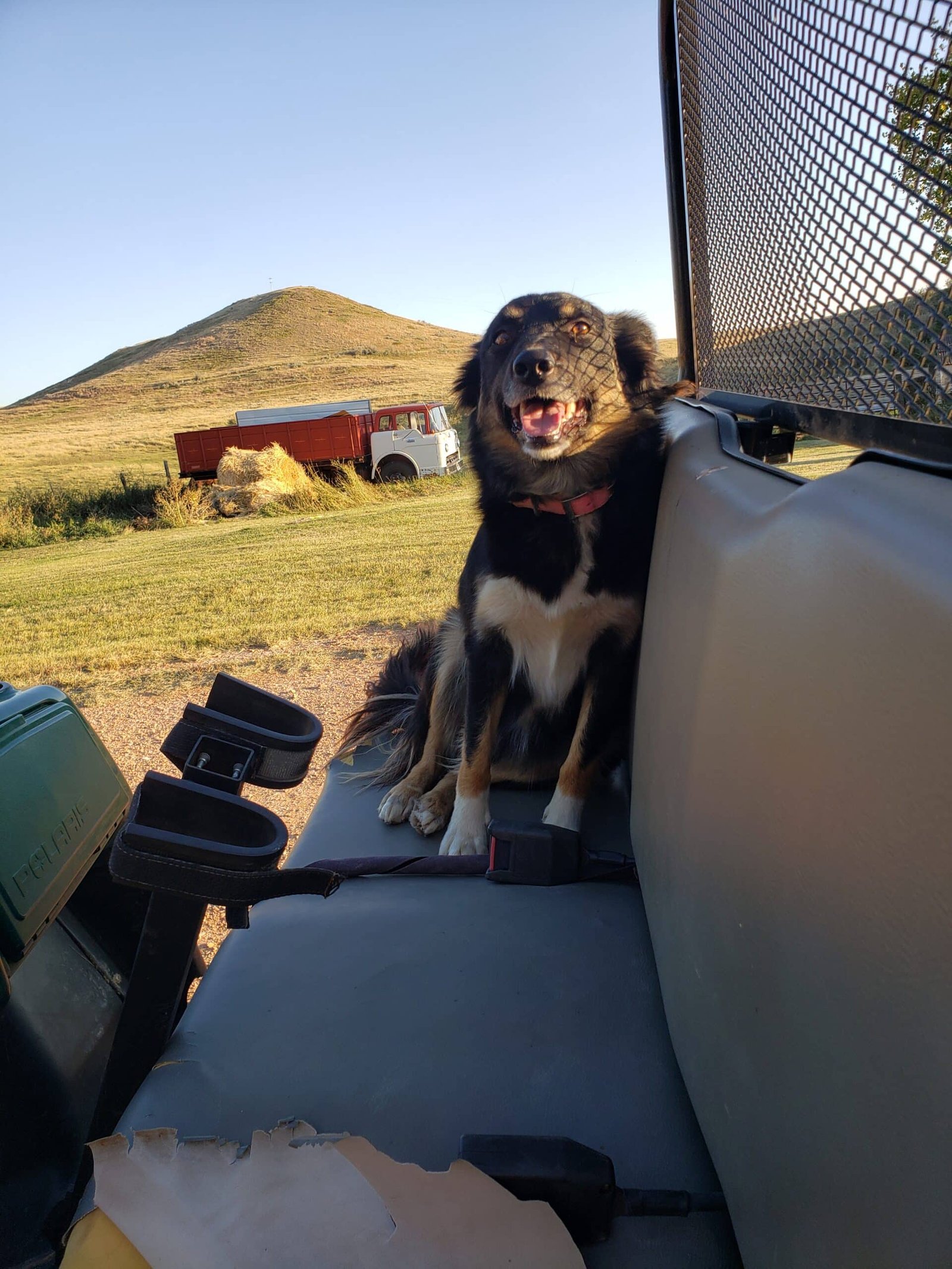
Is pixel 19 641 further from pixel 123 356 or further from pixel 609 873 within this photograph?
pixel 123 356

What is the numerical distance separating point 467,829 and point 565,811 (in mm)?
259

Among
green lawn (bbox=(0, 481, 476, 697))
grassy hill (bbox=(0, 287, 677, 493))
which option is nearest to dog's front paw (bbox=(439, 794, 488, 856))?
green lawn (bbox=(0, 481, 476, 697))

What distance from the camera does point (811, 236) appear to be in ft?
3.70

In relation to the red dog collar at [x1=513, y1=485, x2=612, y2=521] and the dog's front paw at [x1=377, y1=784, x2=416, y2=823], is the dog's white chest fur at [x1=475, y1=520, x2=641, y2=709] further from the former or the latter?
the dog's front paw at [x1=377, y1=784, x2=416, y2=823]

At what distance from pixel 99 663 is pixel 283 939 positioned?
555 cm

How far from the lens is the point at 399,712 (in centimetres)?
285

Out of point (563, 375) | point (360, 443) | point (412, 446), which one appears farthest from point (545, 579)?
point (360, 443)

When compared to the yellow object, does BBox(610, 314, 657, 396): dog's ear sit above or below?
above

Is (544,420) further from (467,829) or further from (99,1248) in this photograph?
(99,1248)

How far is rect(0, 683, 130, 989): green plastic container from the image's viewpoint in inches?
37.8

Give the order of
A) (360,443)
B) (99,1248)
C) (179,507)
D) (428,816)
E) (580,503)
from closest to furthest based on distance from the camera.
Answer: (99,1248)
(580,503)
(428,816)
(179,507)
(360,443)

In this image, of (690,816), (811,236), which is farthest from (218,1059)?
(811,236)

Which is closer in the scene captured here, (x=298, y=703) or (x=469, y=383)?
(x=469, y=383)

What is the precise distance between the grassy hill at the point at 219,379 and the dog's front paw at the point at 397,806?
89.7 feet
